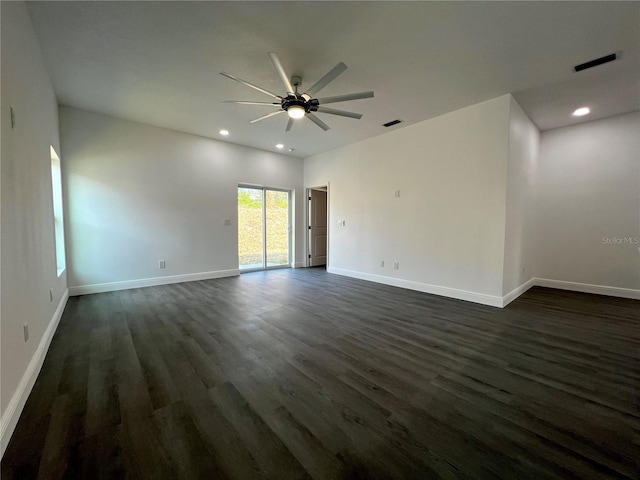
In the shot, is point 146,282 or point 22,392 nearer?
point 22,392

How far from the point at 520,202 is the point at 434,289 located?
1.94 meters

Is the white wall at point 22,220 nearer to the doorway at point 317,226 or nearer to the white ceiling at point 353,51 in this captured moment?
the white ceiling at point 353,51

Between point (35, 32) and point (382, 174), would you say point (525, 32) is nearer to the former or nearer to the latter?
point (382, 174)

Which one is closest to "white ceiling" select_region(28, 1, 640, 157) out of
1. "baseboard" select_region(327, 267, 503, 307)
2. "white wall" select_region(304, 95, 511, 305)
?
"white wall" select_region(304, 95, 511, 305)

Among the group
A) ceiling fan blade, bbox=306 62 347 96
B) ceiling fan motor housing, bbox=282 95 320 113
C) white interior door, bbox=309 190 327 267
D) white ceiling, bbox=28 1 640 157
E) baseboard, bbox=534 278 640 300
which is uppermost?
white ceiling, bbox=28 1 640 157

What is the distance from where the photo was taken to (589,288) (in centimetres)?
443

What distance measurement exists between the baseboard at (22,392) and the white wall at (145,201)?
203 centimetres

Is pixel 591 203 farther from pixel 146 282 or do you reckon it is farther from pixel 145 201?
pixel 146 282

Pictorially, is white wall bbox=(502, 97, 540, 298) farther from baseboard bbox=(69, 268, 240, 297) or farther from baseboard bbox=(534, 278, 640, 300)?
baseboard bbox=(69, 268, 240, 297)

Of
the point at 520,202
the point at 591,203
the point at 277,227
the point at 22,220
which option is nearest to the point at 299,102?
the point at 22,220

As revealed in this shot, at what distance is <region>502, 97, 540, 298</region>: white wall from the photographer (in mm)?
3604

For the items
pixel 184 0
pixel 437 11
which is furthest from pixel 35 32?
pixel 437 11

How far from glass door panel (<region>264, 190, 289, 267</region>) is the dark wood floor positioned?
11.1 feet

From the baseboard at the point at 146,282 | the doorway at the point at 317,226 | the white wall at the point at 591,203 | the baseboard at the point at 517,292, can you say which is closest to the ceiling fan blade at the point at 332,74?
the baseboard at the point at 517,292
